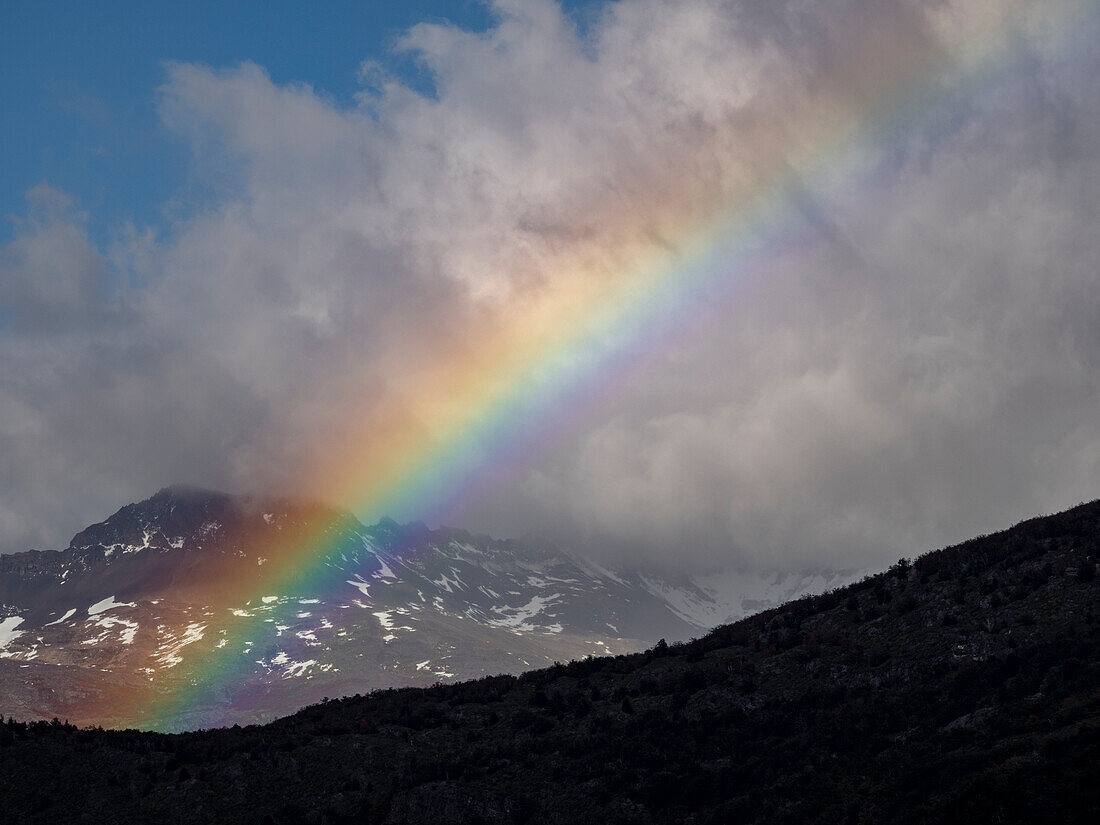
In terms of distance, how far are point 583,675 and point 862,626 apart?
901 inches

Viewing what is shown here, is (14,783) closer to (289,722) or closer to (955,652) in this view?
(289,722)

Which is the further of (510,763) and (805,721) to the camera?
(510,763)

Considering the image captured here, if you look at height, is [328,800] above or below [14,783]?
below

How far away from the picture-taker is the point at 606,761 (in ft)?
185

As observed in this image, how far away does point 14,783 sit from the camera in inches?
2195

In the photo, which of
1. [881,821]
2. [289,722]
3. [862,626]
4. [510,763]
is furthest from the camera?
[289,722]

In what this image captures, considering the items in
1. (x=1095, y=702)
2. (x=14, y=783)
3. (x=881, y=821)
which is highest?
(x=14, y=783)

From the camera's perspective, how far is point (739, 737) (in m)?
55.3

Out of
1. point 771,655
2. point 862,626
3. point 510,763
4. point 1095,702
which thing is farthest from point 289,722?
point 1095,702

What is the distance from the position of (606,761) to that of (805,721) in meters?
12.7

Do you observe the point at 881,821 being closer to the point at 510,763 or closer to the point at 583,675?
the point at 510,763

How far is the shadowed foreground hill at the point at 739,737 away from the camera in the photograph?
44031 millimetres

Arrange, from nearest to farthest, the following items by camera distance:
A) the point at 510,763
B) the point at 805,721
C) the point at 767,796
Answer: the point at 767,796 < the point at 805,721 < the point at 510,763

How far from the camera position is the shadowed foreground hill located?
4403 centimetres
